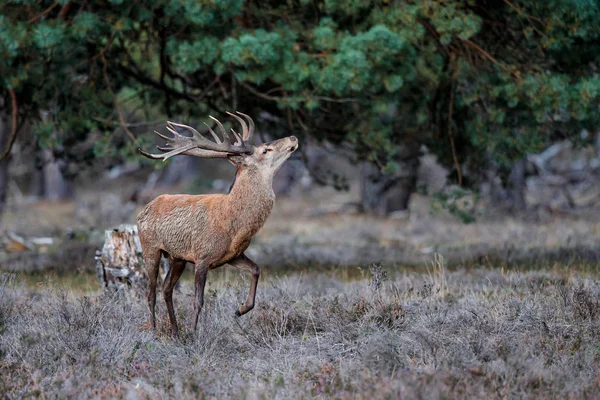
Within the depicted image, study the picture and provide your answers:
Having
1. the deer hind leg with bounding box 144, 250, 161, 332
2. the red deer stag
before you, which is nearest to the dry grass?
the deer hind leg with bounding box 144, 250, 161, 332

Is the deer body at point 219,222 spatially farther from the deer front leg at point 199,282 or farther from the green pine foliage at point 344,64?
the green pine foliage at point 344,64

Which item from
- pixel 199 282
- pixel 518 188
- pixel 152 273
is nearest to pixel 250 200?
pixel 199 282

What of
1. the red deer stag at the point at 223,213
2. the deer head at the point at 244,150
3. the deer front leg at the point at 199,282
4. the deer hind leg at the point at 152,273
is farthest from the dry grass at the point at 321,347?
the deer head at the point at 244,150

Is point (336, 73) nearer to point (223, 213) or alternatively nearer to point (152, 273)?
point (223, 213)

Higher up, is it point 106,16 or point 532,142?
point 106,16

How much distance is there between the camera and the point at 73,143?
43.0ft

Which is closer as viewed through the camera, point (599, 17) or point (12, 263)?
point (599, 17)

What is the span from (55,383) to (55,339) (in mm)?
973

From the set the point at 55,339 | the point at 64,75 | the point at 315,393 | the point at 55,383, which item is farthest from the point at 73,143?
the point at 315,393

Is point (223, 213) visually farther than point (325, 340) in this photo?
Yes

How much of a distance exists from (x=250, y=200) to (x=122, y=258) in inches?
121

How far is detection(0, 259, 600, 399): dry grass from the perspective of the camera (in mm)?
5879

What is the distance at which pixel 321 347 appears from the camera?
714 centimetres

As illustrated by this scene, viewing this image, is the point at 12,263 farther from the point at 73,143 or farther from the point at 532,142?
the point at 532,142
